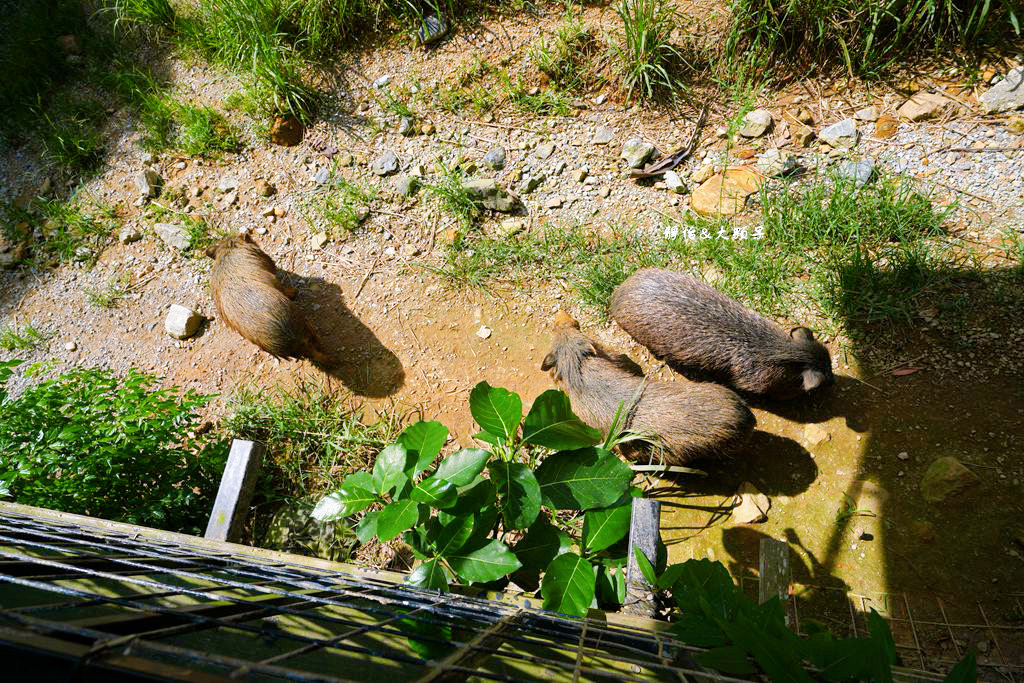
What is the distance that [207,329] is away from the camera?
4.62 metres

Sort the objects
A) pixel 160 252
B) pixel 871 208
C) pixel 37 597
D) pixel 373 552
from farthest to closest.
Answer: pixel 160 252 → pixel 871 208 → pixel 373 552 → pixel 37 597

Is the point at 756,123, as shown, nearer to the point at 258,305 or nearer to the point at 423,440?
the point at 423,440

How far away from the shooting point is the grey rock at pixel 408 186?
470cm

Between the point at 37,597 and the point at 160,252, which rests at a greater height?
the point at 37,597

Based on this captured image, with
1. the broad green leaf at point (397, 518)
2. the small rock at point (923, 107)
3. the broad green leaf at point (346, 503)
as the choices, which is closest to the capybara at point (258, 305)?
the broad green leaf at point (346, 503)

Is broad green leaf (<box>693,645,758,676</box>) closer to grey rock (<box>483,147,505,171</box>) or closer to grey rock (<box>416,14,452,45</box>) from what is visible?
grey rock (<box>483,147,505,171</box>)

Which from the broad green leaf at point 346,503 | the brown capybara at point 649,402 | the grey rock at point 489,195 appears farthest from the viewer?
the grey rock at point 489,195

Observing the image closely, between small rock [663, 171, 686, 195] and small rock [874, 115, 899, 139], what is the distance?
1.54 m

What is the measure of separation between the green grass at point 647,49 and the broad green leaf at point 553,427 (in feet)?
11.7

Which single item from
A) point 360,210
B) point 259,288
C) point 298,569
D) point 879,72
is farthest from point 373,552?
point 879,72

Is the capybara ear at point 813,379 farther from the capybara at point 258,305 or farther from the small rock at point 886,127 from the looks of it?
Result: the capybara at point 258,305

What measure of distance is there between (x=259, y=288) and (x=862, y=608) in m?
4.53

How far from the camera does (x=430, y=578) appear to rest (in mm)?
1798

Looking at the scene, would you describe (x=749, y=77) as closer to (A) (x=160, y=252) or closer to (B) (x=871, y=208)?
(B) (x=871, y=208)
